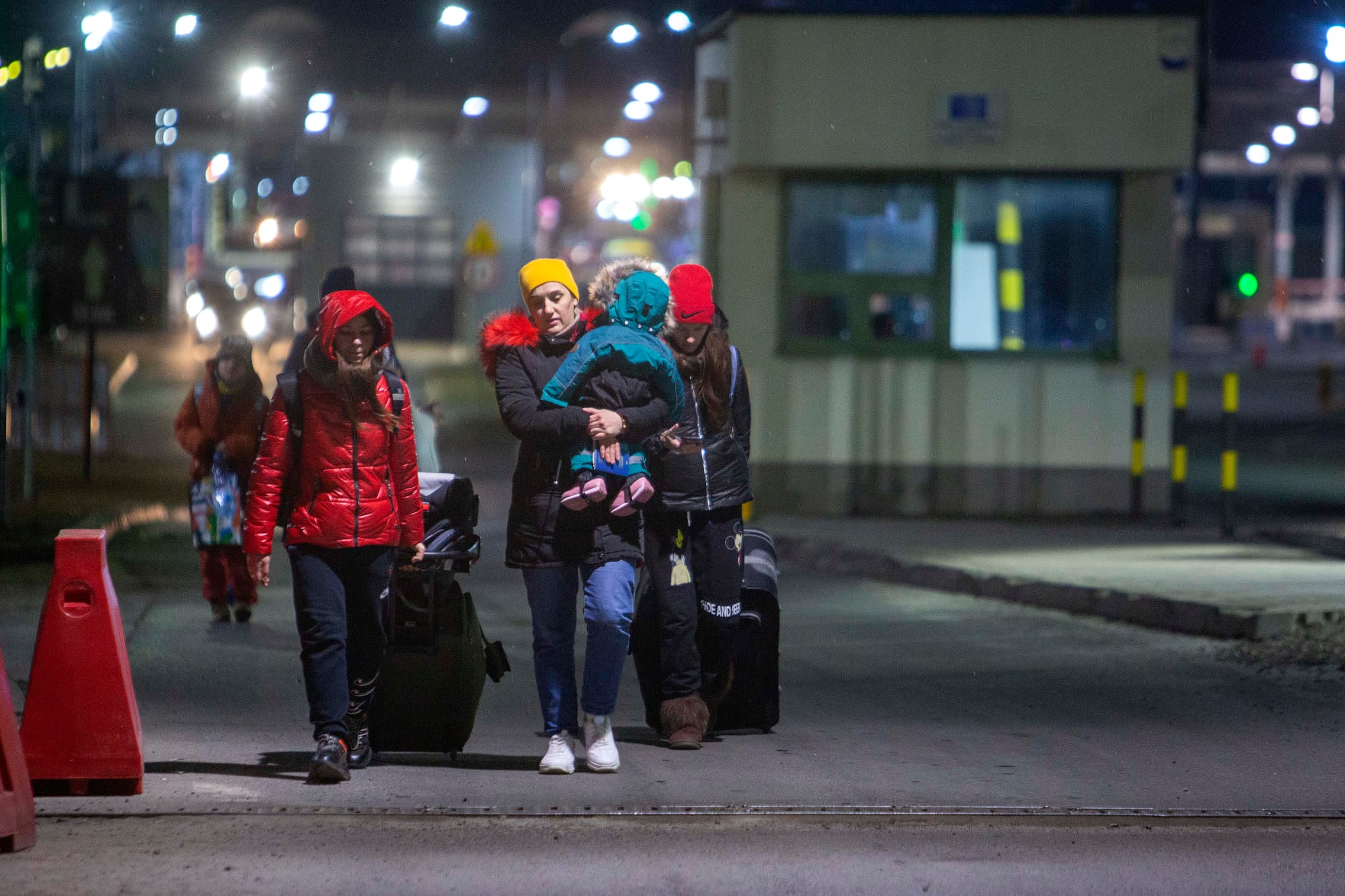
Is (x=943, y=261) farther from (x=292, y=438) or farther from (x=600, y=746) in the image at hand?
(x=292, y=438)

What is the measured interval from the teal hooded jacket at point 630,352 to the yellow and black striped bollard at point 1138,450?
931 cm

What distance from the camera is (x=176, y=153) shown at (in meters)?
59.8

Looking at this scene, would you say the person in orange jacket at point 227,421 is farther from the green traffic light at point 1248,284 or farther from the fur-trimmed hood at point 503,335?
the green traffic light at point 1248,284

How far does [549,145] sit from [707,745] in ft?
137

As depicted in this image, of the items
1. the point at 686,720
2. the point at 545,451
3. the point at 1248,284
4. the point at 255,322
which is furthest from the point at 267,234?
the point at 545,451

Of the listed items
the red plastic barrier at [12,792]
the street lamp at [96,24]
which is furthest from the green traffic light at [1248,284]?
the red plastic barrier at [12,792]

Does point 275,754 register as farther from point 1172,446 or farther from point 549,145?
point 549,145

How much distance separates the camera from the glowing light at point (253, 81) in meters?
31.4

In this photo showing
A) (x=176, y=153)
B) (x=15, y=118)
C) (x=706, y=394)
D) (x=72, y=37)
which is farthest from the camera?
(x=176, y=153)

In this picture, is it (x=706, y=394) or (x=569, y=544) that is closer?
(x=569, y=544)

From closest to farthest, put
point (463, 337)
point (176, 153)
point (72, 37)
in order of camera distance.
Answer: point (72, 37) < point (463, 337) < point (176, 153)

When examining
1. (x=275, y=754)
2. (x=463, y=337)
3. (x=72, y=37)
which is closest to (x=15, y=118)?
(x=463, y=337)

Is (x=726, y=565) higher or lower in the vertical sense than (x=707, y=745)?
higher

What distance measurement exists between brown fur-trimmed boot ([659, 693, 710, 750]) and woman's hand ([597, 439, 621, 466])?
3.59ft
